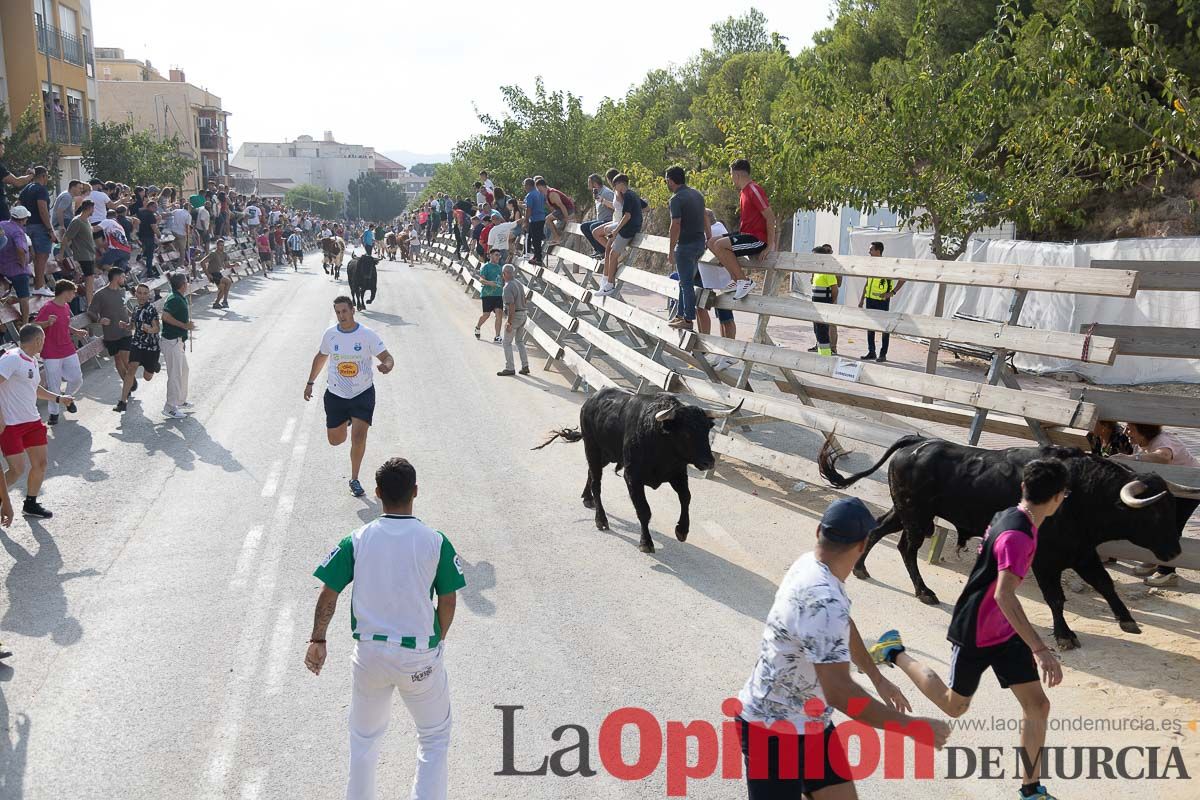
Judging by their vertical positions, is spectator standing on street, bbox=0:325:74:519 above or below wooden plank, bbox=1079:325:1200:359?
below

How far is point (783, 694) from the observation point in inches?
160

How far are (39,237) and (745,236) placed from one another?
12.4m

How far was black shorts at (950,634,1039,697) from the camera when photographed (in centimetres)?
501

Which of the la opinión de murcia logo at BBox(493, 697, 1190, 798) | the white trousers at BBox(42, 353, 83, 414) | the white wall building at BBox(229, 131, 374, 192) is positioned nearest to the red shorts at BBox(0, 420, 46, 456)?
the white trousers at BBox(42, 353, 83, 414)

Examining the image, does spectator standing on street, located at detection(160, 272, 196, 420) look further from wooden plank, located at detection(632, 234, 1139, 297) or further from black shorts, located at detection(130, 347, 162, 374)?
wooden plank, located at detection(632, 234, 1139, 297)

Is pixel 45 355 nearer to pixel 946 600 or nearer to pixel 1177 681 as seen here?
pixel 946 600

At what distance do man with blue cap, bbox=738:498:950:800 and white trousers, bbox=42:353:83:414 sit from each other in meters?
12.8

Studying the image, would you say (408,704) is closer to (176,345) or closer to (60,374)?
(176,345)

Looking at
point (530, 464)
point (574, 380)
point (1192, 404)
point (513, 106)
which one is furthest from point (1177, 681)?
point (513, 106)

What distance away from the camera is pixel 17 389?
9625 millimetres

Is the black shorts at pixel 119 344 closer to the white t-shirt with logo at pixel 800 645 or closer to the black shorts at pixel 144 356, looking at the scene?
the black shorts at pixel 144 356

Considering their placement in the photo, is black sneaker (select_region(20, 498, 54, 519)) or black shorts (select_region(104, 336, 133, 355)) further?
black shorts (select_region(104, 336, 133, 355))

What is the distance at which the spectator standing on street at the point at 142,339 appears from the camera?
570 inches

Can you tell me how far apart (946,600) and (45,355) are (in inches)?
480
